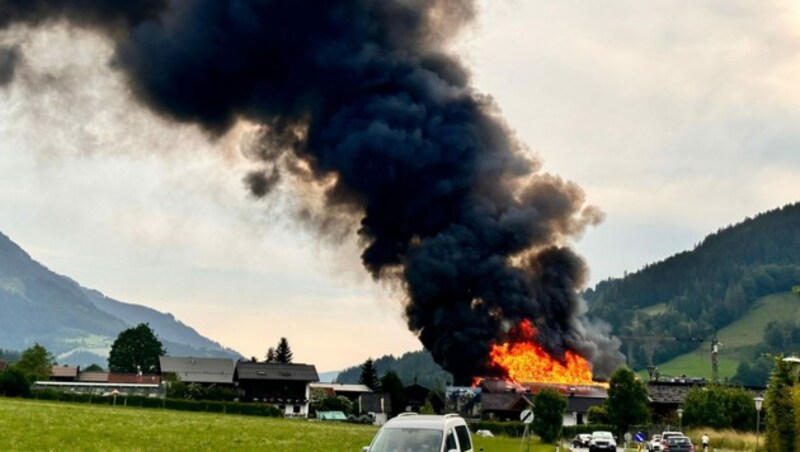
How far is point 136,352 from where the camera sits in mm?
169125

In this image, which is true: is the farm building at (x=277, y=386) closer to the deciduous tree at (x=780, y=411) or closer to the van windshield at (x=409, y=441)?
the deciduous tree at (x=780, y=411)

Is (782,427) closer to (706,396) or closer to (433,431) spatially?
(433,431)

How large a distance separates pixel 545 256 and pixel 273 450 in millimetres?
85818

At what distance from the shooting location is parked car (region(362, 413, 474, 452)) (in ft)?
68.7

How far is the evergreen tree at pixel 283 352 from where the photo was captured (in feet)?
564

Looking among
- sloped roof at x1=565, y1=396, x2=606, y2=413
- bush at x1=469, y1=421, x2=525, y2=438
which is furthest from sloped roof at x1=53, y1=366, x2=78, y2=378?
bush at x1=469, y1=421, x2=525, y2=438

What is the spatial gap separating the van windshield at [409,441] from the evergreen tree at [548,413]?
42.7 m

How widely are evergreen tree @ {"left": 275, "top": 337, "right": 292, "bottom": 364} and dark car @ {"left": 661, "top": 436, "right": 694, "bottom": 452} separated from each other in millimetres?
124246

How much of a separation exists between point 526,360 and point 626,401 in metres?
30.3

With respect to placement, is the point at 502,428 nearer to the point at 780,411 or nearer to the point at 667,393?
the point at 667,393

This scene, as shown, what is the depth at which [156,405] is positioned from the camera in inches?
3187

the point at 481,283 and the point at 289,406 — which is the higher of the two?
the point at 481,283

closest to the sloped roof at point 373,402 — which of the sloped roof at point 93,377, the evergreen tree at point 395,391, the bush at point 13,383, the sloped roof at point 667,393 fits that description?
the evergreen tree at point 395,391

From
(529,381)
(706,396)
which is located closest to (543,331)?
(529,381)
